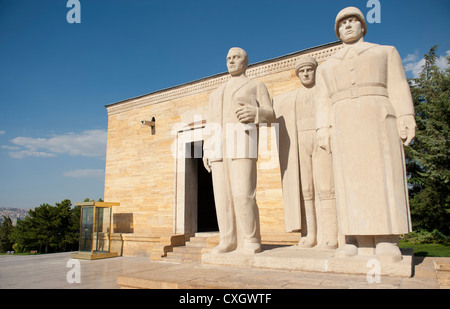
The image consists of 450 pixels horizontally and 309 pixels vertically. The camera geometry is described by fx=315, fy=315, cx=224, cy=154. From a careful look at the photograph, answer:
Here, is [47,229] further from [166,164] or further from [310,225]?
[310,225]

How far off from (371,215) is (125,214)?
1145 centimetres

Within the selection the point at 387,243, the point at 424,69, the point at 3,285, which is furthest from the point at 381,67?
the point at 424,69

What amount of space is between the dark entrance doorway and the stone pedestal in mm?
11303

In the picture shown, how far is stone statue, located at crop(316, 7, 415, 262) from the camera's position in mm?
2969

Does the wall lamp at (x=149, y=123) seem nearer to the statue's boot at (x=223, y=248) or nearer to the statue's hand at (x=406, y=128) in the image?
the statue's boot at (x=223, y=248)

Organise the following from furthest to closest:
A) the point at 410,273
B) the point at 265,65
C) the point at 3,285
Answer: the point at 265,65 < the point at 3,285 < the point at 410,273

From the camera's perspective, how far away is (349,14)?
340cm

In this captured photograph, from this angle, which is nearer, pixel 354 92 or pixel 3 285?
pixel 354 92

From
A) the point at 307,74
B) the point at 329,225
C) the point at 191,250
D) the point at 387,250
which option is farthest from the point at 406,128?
the point at 191,250

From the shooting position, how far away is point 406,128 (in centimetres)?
308

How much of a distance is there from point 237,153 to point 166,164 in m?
8.54

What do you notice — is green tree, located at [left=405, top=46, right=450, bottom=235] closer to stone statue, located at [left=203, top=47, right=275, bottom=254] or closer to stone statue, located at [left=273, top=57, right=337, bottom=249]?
stone statue, located at [left=273, top=57, right=337, bottom=249]

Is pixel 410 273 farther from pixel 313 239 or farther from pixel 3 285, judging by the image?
pixel 3 285

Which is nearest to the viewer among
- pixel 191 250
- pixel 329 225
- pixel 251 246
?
pixel 251 246
